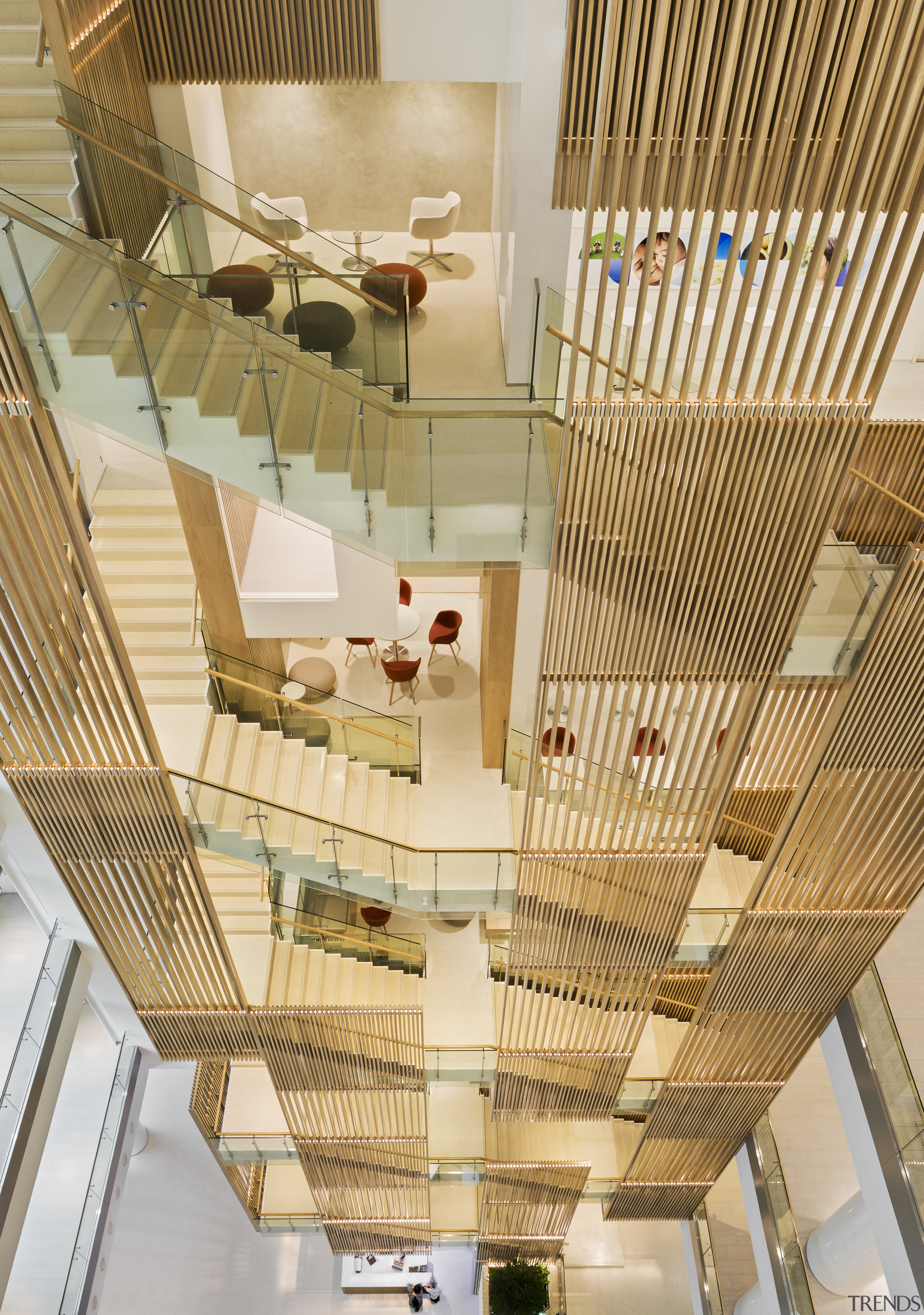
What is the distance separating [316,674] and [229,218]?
Answer: 4.62m

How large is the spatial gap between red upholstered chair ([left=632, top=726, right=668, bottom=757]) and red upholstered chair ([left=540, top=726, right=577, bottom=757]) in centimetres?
42

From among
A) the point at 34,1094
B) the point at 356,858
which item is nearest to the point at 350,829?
the point at 356,858

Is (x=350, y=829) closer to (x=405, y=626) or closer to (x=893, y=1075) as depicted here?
(x=405, y=626)

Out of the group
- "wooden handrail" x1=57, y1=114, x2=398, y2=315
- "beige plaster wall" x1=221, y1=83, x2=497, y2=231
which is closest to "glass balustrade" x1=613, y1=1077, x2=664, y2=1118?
"wooden handrail" x1=57, y1=114, x2=398, y2=315

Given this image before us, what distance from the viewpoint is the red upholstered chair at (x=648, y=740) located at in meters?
6.03

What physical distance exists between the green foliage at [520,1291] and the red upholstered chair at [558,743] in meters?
7.55

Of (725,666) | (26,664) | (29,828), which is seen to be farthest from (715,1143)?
(26,664)

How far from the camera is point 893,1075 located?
7.49 m

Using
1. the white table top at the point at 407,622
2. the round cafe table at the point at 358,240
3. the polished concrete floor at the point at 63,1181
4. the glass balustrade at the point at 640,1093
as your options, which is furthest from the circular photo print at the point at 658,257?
the polished concrete floor at the point at 63,1181

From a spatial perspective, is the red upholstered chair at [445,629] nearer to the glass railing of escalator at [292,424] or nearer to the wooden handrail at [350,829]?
the wooden handrail at [350,829]

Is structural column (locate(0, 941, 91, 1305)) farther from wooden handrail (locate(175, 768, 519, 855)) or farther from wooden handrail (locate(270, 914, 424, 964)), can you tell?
wooden handrail (locate(175, 768, 519, 855))

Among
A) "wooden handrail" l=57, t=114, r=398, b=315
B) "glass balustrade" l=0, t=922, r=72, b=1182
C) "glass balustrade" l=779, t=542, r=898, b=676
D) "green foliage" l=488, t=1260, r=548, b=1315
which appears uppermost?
"wooden handrail" l=57, t=114, r=398, b=315

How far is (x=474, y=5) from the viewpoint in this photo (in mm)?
6363

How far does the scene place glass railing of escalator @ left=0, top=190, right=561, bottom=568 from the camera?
4.74 meters
